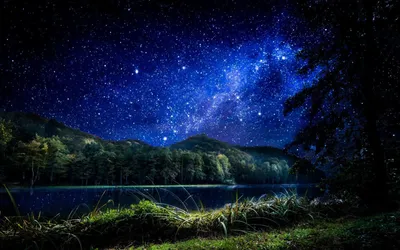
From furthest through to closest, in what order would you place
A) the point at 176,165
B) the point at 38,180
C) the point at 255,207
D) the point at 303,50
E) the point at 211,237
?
the point at 176,165, the point at 38,180, the point at 303,50, the point at 255,207, the point at 211,237

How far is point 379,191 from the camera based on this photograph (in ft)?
16.6

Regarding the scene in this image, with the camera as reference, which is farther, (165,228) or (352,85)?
(352,85)

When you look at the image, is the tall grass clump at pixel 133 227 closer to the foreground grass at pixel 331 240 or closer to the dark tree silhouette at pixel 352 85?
the foreground grass at pixel 331 240

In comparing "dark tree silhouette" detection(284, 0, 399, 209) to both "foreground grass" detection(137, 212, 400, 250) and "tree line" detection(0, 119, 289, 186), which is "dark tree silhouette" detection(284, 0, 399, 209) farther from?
"tree line" detection(0, 119, 289, 186)

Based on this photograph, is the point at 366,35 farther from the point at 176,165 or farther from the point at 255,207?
the point at 176,165

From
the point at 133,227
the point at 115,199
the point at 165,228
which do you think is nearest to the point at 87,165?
the point at 115,199

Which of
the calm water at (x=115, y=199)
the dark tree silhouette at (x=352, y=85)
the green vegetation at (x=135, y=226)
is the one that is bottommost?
the calm water at (x=115, y=199)

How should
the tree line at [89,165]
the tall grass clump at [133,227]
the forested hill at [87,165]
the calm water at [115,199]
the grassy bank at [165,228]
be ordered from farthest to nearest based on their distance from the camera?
the tree line at [89,165] → the forested hill at [87,165] → the calm water at [115,199] → the tall grass clump at [133,227] → the grassy bank at [165,228]

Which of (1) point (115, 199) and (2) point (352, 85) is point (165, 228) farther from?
(1) point (115, 199)

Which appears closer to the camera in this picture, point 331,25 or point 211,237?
point 211,237

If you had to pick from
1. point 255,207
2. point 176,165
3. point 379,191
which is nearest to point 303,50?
point 379,191

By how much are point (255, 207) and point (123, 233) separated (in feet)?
9.29

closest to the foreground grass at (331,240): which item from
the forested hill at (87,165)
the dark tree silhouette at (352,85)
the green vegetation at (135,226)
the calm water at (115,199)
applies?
the green vegetation at (135,226)

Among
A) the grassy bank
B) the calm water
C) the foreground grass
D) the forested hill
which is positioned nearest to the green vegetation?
the grassy bank
